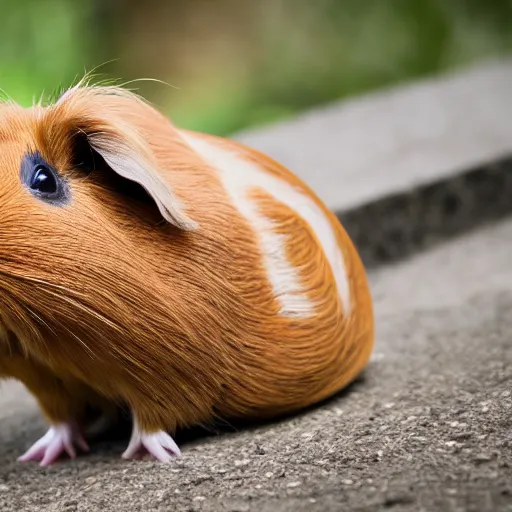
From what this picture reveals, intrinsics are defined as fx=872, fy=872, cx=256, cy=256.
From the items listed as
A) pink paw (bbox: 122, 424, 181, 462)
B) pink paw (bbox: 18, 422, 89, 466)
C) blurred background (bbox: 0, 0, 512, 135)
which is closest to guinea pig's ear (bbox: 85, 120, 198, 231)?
pink paw (bbox: 122, 424, 181, 462)

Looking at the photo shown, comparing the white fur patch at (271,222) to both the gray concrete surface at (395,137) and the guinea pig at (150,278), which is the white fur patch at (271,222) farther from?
the gray concrete surface at (395,137)

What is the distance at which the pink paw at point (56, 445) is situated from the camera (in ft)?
7.11

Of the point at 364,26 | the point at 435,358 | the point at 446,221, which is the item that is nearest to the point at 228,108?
the point at 364,26

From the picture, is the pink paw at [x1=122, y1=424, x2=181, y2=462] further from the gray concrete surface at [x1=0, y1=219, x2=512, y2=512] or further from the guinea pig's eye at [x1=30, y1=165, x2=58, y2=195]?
the guinea pig's eye at [x1=30, y1=165, x2=58, y2=195]

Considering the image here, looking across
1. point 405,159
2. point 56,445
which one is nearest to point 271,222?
point 56,445

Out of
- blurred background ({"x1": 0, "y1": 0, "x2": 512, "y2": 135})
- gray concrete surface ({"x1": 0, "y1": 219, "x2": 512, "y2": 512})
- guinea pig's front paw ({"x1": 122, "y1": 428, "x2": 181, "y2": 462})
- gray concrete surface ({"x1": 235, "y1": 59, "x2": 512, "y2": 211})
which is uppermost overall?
blurred background ({"x1": 0, "y1": 0, "x2": 512, "y2": 135})

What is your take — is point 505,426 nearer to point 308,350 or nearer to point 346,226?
point 308,350

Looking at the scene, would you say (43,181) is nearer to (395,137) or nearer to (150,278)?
(150,278)

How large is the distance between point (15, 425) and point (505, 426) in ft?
4.80

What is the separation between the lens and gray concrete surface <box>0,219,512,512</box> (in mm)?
1571

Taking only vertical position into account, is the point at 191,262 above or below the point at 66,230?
below

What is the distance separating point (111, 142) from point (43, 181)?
0.55 ft

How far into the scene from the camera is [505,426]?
70.9 inches

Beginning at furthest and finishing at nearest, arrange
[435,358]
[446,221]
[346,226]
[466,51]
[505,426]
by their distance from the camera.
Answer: [466,51] < [446,221] < [346,226] < [435,358] < [505,426]
